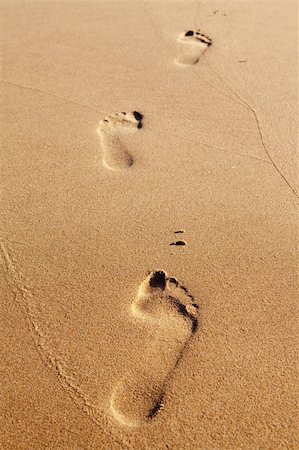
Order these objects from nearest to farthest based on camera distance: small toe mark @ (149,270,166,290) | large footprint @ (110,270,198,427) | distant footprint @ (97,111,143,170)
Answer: large footprint @ (110,270,198,427), small toe mark @ (149,270,166,290), distant footprint @ (97,111,143,170)

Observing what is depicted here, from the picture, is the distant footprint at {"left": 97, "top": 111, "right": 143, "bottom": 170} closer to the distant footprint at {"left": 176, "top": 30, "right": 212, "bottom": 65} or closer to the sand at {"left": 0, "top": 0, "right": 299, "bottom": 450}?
the sand at {"left": 0, "top": 0, "right": 299, "bottom": 450}

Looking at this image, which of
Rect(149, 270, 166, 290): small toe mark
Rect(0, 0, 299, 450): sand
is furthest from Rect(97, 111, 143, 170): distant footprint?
Rect(149, 270, 166, 290): small toe mark

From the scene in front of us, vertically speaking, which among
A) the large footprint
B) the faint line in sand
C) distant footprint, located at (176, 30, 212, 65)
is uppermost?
distant footprint, located at (176, 30, 212, 65)

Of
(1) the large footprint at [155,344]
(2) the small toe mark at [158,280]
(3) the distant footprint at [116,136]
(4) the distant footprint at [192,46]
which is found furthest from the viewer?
(4) the distant footprint at [192,46]

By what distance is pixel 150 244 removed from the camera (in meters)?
1.69

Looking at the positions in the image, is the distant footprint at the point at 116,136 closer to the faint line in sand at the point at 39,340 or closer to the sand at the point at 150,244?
the sand at the point at 150,244

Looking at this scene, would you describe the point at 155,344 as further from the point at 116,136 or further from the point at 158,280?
the point at 116,136

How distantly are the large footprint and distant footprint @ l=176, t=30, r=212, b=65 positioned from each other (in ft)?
5.15

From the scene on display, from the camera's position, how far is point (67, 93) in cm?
248

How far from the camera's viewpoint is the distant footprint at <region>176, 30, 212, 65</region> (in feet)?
8.97

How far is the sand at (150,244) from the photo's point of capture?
50.2 inches

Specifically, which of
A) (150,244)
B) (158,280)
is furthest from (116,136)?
(158,280)

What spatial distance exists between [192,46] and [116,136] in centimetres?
105

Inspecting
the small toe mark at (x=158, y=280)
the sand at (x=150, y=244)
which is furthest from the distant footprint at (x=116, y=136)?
the small toe mark at (x=158, y=280)
